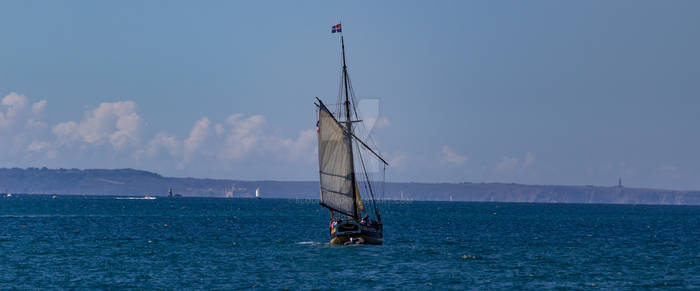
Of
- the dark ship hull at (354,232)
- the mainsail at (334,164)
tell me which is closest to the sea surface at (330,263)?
the dark ship hull at (354,232)

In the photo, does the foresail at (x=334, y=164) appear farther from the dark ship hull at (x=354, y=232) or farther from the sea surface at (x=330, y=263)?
the sea surface at (x=330, y=263)

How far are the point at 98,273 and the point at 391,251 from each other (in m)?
29.9

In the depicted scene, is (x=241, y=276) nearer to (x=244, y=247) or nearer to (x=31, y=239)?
(x=244, y=247)

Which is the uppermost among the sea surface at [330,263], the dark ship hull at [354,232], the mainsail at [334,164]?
the mainsail at [334,164]

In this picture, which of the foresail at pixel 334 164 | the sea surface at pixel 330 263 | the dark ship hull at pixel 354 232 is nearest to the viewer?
the sea surface at pixel 330 263

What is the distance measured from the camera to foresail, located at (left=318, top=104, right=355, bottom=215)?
78.9m

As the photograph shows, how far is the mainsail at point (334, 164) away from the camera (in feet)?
259

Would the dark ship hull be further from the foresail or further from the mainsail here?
the foresail

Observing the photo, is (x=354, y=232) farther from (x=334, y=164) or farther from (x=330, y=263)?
(x=330, y=263)

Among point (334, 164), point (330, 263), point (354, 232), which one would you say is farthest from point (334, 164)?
point (330, 263)

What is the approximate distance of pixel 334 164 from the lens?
80.5 metres

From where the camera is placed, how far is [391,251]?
272 feet

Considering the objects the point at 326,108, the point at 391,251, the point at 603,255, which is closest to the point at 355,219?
the point at 391,251

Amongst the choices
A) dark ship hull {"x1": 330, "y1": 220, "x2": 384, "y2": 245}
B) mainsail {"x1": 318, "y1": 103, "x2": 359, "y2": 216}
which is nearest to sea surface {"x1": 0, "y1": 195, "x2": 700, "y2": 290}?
dark ship hull {"x1": 330, "y1": 220, "x2": 384, "y2": 245}
